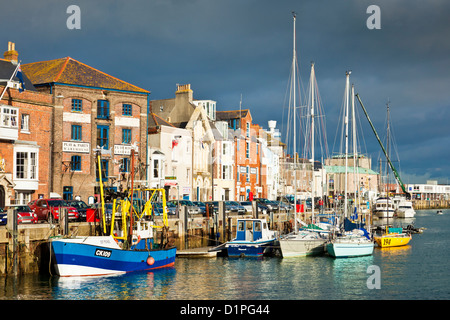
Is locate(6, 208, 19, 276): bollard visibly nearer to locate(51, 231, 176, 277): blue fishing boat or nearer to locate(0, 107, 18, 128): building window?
locate(51, 231, 176, 277): blue fishing boat

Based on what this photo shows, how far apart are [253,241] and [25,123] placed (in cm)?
2396

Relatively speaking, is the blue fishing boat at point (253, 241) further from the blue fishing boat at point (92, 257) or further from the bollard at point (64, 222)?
the bollard at point (64, 222)

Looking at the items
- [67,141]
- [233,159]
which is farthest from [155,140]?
[233,159]

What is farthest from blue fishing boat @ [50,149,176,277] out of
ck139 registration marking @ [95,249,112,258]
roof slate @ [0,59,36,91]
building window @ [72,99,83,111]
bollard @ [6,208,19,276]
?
building window @ [72,99,83,111]

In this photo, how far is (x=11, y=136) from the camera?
4703 cm

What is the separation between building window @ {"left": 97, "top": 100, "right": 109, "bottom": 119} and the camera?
192ft

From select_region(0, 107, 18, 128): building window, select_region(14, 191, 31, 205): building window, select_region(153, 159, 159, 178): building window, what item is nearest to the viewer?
select_region(0, 107, 18, 128): building window

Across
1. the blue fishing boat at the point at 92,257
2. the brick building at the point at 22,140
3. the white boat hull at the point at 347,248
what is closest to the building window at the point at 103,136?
the brick building at the point at 22,140

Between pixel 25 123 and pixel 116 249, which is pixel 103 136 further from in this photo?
pixel 116 249

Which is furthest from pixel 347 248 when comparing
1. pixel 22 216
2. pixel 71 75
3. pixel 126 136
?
pixel 71 75

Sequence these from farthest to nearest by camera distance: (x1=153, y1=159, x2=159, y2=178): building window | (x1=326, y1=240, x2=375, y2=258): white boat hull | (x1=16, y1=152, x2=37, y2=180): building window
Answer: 1. (x1=153, y1=159, x2=159, y2=178): building window
2. (x1=16, y1=152, x2=37, y2=180): building window
3. (x1=326, y1=240, x2=375, y2=258): white boat hull

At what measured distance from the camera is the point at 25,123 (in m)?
50.6
